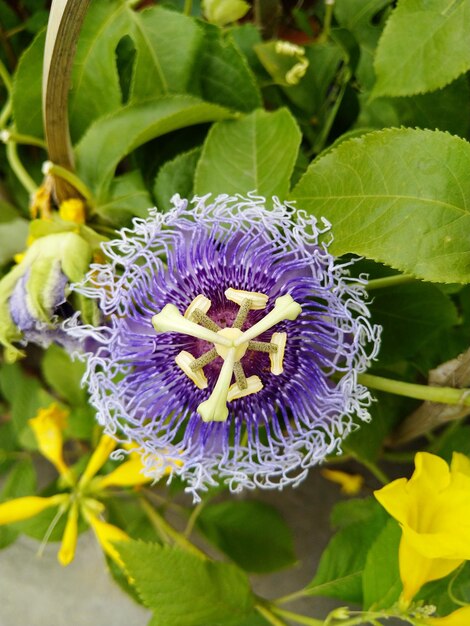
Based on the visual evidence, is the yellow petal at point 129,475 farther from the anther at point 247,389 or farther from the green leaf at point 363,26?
the green leaf at point 363,26

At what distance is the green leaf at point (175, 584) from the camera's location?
0.62m

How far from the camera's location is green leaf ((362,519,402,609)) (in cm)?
62

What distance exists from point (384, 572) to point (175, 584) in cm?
21

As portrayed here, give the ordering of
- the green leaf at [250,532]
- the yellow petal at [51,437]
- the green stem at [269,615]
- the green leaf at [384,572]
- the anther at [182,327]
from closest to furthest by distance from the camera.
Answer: the anther at [182,327] < the green leaf at [384,572] < the green stem at [269,615] < the yellow petal at [51,437] < the green leaf at [250,532]

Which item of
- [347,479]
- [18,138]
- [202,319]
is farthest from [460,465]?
[18,138]

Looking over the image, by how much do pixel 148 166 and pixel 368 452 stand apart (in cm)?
45

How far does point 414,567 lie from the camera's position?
570 millimetres

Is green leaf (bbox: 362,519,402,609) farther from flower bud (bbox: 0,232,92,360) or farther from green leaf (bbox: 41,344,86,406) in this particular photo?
green leaf (bbox: 41,344,86,406)

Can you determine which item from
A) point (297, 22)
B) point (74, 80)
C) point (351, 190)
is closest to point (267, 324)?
point (351, 190)

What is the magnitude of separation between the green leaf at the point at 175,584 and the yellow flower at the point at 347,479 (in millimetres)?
374

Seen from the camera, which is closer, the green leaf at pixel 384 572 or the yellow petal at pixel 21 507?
the green leaf at pixel 384 572

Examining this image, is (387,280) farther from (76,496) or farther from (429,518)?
(76,496)

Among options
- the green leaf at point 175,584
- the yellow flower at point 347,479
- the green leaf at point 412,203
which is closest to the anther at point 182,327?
the green leaf at point 412,203

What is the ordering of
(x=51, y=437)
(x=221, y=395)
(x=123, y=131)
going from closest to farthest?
(x=221, y=395), (x=123, y=131), (x=51, y=437)
